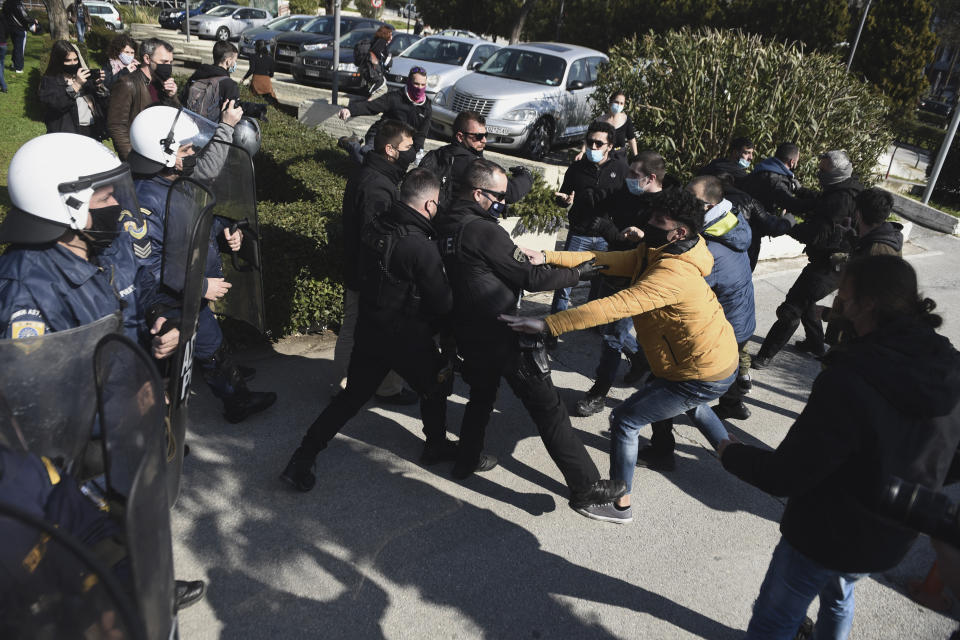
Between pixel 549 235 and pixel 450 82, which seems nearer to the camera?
pixel 549 235

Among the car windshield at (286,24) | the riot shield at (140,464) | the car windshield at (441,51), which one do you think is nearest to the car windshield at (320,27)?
the car windshield at (286,24)

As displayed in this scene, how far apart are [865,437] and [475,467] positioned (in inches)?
93.7

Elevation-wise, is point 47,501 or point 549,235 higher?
point 47,501

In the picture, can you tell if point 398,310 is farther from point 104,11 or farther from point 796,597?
point 104,11

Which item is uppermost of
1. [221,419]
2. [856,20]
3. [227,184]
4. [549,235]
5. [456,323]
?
[856,20]

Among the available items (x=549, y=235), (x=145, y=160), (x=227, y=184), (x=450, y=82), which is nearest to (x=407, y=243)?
(x=227, y=184)

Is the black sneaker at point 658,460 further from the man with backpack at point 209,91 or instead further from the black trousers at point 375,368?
the man with backpack at point 209,91

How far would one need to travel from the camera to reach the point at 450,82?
12.8 meters

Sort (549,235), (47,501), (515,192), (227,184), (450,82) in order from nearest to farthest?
(47,501) < (227,184) < (515,192) < (549,235) < (450,82)

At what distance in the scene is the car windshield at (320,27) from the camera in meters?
16.6

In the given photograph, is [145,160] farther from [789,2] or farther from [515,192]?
[789,2]

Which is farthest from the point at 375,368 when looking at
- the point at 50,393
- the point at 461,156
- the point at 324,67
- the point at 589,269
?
the point at 324,67

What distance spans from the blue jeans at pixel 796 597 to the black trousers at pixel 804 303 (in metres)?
2.98

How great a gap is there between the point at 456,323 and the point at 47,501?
2.18 meters
